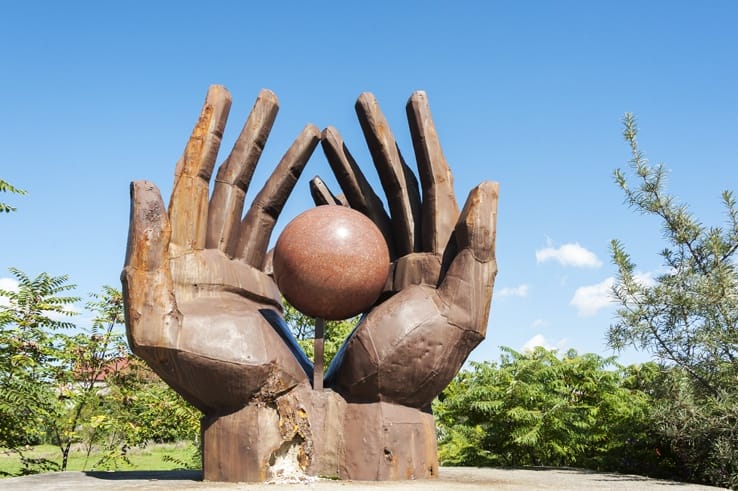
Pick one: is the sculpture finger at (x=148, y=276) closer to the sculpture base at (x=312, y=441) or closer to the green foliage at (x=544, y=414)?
the sculpture base at (x=312, y=441)

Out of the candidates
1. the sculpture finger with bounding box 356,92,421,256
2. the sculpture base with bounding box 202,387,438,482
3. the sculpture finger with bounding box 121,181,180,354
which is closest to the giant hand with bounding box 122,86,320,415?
the sculpture finger with bounding box 121,181,180,354

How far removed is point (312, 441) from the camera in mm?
8945

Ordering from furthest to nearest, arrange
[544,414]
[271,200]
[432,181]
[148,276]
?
[544,414] < [271,200] < [432,181] < [148,276]

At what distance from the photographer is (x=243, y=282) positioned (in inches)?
394

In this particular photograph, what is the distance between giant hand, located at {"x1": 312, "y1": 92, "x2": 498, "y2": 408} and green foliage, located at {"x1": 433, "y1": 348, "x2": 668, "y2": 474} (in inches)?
182

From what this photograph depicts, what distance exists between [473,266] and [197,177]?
4072mm

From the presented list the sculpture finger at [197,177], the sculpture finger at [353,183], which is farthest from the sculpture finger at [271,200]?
the sculpture finger at [197,177]

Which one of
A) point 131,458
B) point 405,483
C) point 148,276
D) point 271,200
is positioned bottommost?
point 131,458

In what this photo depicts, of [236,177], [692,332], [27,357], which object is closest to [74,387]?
[27,357]

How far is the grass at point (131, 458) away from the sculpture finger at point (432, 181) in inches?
327

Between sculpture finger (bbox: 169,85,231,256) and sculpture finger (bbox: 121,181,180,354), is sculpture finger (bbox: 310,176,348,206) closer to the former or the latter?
sculpture finger (bbox: 169,85,231,256)

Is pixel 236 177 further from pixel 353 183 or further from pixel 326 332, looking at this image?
pixel 326 332

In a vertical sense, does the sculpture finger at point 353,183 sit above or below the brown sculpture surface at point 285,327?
above

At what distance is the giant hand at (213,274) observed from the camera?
8594 millimetres
